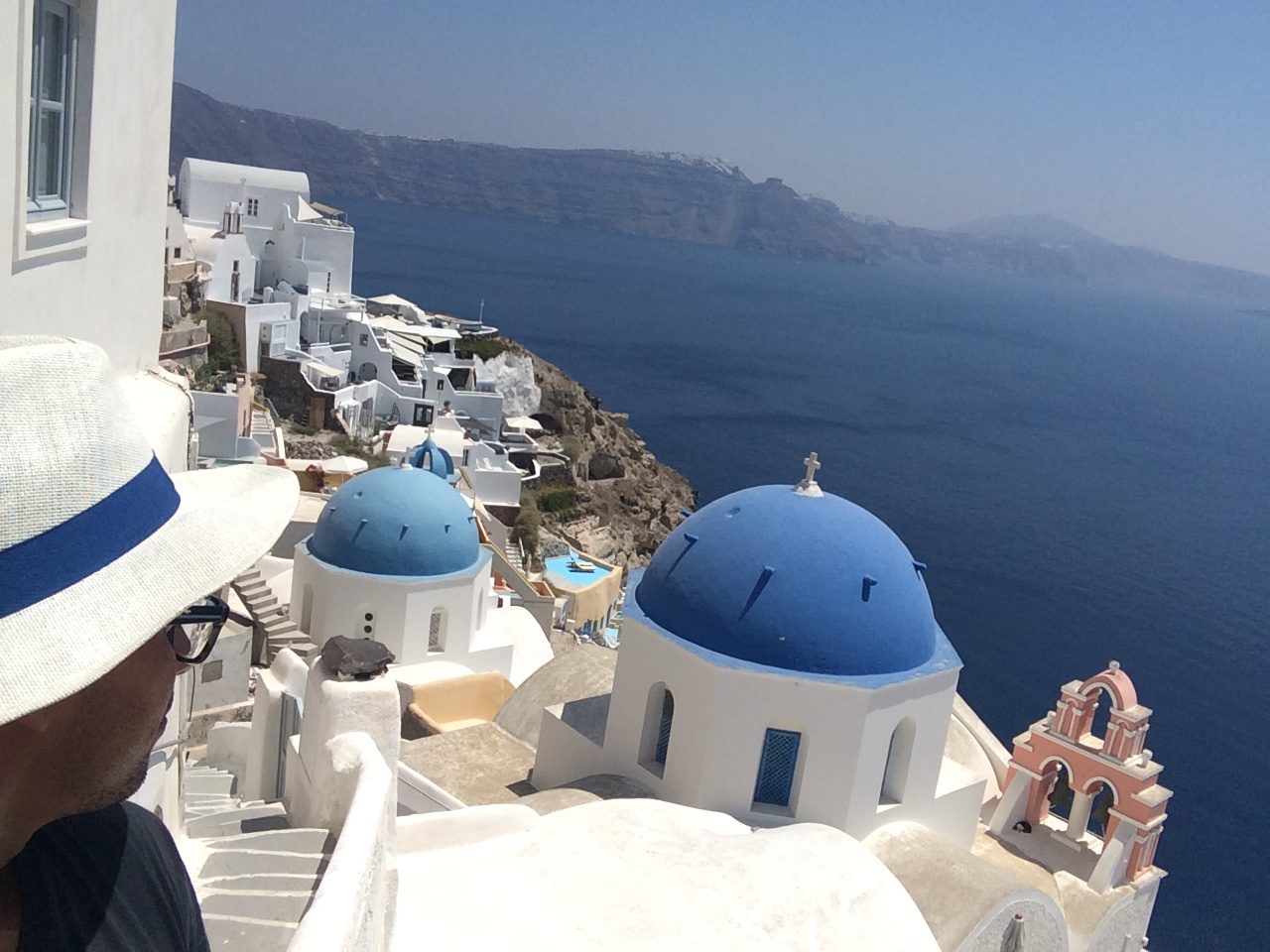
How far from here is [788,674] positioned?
9.43 m

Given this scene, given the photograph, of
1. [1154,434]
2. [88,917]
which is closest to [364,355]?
[88,917]

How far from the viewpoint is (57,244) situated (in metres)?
4.48

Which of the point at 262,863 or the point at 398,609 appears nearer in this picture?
the point at 262,863

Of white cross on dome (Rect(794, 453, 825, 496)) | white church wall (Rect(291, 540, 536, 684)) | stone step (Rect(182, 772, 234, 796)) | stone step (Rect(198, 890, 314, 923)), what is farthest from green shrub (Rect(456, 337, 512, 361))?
stone step (Rect(198, 890, 314, 923))

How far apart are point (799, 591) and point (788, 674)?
747 millimetres

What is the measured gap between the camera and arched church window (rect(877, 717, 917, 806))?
10055 millimetres

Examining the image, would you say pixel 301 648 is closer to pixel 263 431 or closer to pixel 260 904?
pixel 260 904

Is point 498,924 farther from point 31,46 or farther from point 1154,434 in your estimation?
point 1154,434

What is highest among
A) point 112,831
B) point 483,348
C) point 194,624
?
point 194,624

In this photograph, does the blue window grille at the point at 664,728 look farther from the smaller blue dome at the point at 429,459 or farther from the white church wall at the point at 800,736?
the smaller blue dome at the point at 429,459

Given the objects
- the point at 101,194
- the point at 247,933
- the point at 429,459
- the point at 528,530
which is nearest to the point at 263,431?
the point at 429,459

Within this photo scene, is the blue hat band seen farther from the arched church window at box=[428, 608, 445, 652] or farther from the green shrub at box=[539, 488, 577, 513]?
the green shrub at box=[539, 488, 577, 513]

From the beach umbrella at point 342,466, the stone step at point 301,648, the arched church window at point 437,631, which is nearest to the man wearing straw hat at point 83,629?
the stone step at point 301,648

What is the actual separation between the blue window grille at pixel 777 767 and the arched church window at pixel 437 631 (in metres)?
6.75
